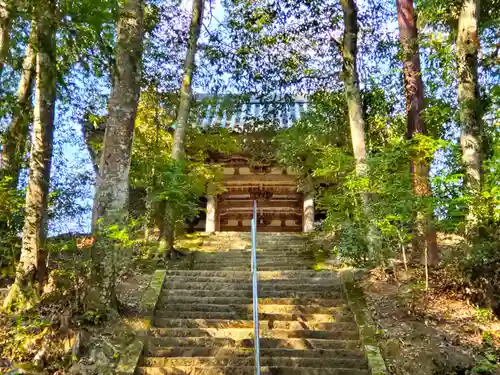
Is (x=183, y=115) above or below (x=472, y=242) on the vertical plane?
above

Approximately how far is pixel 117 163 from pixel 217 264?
4166mm

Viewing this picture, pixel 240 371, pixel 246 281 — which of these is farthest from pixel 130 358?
pixel 246 281

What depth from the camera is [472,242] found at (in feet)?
17.7

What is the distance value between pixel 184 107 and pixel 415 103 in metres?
4.52

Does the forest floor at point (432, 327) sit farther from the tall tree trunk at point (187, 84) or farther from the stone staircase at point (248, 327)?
the tall tree trunk at point (187, 84)

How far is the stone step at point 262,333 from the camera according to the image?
5211 mm

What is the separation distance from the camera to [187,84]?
8.98m

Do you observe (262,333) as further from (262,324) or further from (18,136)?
(18,136)

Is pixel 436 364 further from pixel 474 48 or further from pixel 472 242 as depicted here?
pixel 474 48

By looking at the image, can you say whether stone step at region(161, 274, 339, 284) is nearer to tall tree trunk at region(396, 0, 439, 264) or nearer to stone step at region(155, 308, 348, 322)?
stone step at region(155, 308, 348, 322)

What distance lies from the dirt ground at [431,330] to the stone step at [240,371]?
22.6 inches

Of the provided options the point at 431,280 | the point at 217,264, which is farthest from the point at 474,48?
the point at 217,264

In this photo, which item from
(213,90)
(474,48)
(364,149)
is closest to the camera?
(474,48)

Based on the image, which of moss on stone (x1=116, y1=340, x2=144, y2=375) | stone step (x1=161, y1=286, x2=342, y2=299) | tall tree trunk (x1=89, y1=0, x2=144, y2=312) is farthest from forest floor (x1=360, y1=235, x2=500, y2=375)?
tall tree trunk (x1=89, y1=0, x2=144, y2=312)
